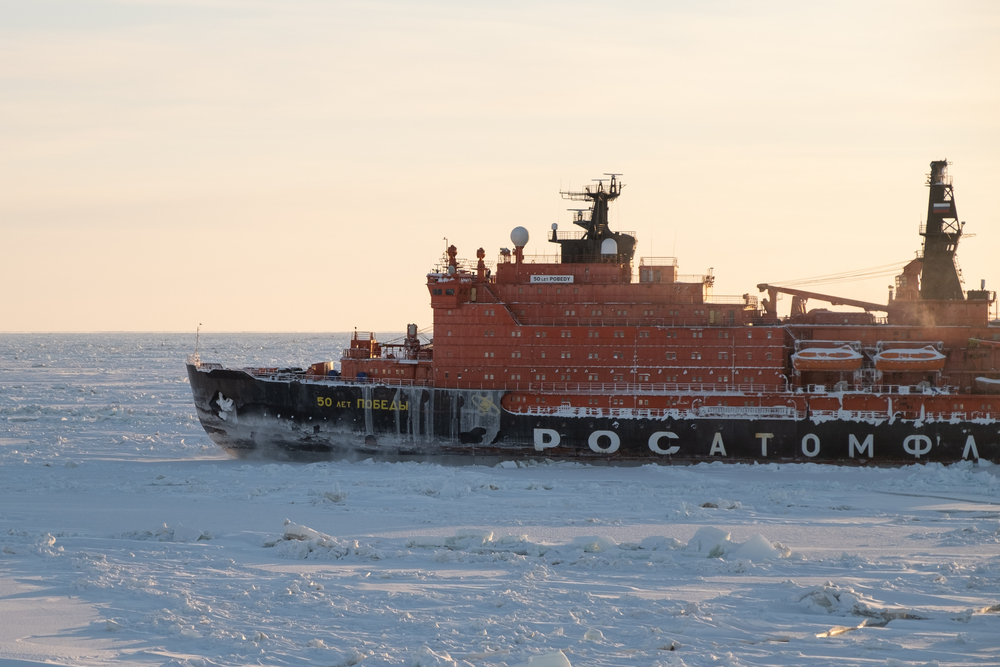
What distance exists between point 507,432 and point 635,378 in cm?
543

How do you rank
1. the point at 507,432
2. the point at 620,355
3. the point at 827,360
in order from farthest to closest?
1. the point at 620,355
2. the point at 507,432
3. the point at 827,360

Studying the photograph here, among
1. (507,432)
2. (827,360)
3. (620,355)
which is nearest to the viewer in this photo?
(827,360)

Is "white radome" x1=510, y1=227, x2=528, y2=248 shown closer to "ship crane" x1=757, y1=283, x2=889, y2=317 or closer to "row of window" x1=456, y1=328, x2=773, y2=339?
"row of window" x1=456, y1=328, x2=773, y2=339

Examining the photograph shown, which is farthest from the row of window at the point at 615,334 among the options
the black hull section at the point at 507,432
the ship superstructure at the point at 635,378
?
the black hull section at the point at 507,432

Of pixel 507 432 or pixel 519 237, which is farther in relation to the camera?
pixel 519 237

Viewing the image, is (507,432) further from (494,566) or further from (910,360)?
(494,566)

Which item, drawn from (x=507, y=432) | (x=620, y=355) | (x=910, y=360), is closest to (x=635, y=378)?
(x=620, y=355)

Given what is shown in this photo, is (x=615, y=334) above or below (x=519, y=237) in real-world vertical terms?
below

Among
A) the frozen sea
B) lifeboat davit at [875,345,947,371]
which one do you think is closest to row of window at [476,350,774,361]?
lifeboat davit at [875,345,947,371]

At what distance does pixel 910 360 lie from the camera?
35000mm

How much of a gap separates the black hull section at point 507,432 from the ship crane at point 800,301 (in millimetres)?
5128

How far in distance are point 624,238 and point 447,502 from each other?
1590 centimetres

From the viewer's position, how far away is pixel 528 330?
36.3 meters

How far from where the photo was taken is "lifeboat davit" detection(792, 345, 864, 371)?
34.9 meters
